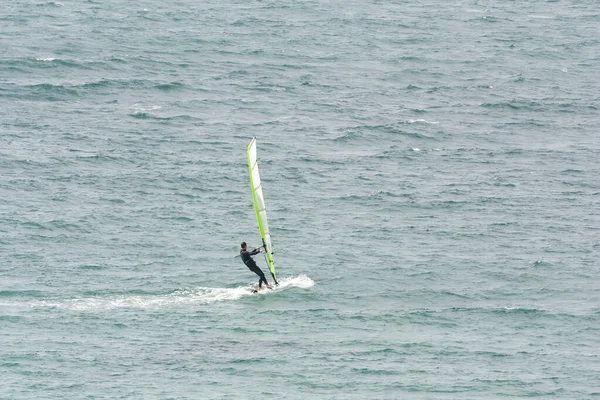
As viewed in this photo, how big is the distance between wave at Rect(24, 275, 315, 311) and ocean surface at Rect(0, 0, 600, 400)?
0.13m

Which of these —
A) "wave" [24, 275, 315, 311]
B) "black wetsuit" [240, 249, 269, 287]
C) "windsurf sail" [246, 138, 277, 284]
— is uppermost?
"windsurf sail" [246, 138, 277, 284]

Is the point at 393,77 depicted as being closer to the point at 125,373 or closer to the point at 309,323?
the point at 309,323

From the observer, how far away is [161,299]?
162ft

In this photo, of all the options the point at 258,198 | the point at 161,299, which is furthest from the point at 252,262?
the point at 161,299

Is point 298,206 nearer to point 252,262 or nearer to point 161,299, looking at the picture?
point 252,262

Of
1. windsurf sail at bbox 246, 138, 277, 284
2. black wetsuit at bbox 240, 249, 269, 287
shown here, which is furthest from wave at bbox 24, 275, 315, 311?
windsurf sail at bbox 246, 138, 277, 284

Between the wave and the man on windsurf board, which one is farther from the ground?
the man on windsurf board

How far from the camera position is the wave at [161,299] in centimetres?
4856

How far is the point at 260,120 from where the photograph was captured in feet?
263

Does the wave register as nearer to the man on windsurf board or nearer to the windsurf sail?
the man on windsurf board

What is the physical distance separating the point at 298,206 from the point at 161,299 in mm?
15598

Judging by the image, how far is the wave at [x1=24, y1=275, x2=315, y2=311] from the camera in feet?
159

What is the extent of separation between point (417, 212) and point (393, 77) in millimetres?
32035

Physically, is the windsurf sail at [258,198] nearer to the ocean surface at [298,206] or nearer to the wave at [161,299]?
the wave at [161,299]
